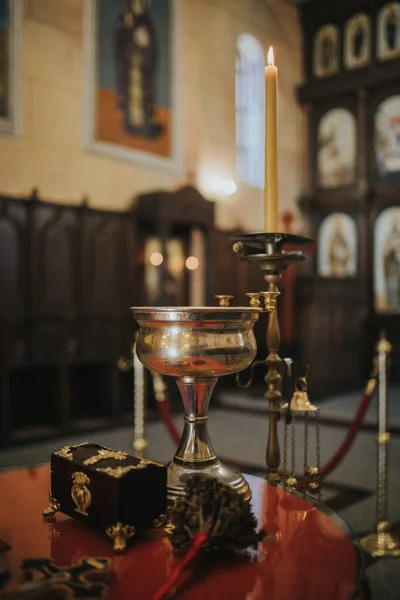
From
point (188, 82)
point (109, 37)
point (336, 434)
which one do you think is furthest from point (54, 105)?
point (336, 434)

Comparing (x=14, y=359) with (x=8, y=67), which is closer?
(x=14, y=359)

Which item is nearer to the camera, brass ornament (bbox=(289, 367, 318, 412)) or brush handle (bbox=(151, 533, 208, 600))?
brush handle (bbox=(151, 533, 208, 600))

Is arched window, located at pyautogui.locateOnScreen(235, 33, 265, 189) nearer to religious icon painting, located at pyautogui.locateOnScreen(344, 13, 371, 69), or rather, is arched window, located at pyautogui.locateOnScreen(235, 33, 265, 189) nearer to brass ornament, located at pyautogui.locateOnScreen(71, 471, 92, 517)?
religious icon painting, located at pyautogui.locateOnScreen(344, 13, 371, 69)

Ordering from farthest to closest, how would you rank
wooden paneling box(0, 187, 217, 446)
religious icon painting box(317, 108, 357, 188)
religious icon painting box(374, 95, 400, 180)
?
religious icon painting box(317, 108, 357, 188)
religious icon painting box(374, 95, 400, 180)
wooden paneling box(0, 187, 217, 446)

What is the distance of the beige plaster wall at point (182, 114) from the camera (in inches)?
293

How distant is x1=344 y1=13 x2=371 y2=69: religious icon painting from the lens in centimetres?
1210

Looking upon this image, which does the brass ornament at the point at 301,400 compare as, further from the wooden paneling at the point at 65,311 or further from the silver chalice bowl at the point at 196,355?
the wooden paneling at the point at 65,311

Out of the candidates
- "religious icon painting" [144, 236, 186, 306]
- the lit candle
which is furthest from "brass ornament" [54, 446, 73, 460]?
"religious icon painting" [144, 236, 186, 306]

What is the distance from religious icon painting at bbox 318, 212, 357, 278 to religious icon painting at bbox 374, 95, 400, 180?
1185 mm

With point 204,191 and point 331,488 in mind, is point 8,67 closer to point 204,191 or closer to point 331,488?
point 204,191

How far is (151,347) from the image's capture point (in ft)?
5.60

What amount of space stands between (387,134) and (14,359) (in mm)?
8803

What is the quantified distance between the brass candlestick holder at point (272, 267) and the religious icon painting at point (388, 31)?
440 inches

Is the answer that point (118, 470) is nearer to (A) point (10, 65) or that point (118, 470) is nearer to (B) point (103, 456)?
(B) point (103, 456)
